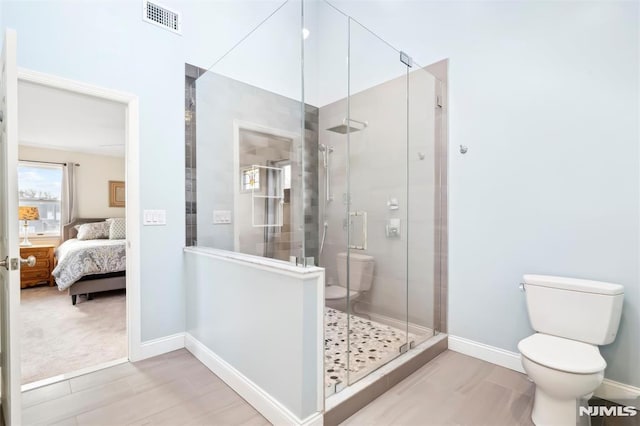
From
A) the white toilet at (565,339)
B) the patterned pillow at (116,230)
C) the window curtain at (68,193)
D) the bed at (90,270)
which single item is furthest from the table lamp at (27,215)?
the white toilet at (565,339)

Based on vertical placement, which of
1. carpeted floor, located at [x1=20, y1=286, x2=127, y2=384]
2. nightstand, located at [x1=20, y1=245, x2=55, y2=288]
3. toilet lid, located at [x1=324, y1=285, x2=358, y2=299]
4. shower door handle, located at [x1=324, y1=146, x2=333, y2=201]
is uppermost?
shower door handle, located at [x1=324, y1=146, x2=333, y2=201]

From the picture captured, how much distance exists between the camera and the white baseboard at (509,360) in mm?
1796

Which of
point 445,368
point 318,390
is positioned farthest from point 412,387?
point 318,390

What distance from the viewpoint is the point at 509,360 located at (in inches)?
87.8

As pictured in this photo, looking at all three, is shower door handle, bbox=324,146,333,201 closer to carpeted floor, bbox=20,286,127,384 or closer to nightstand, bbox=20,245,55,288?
carpeted floor, bbox=20,286,127,384

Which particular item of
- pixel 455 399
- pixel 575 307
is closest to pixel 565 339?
pixel 575 307

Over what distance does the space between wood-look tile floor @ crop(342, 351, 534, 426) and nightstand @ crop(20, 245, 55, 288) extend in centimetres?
559

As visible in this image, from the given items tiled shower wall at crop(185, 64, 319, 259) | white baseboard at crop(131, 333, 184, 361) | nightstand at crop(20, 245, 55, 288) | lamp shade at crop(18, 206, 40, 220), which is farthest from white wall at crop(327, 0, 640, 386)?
lamp shade at crop(18, 206, 40, 220)

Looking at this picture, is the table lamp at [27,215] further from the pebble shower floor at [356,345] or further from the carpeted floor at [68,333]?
the pebble shower floor at [356,345]

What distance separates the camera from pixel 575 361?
153 cm

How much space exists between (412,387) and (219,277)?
148 cm

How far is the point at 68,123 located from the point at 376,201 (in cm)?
439

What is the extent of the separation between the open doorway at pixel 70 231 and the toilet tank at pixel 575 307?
2992mm

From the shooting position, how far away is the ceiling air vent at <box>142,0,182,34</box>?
2.34 meters
